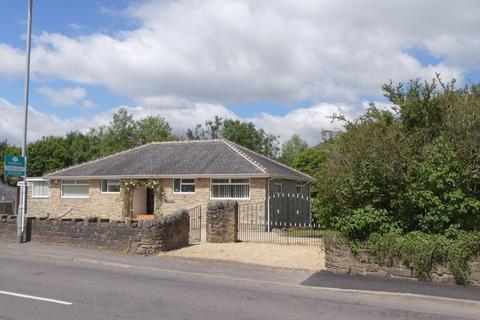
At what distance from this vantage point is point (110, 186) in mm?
30781

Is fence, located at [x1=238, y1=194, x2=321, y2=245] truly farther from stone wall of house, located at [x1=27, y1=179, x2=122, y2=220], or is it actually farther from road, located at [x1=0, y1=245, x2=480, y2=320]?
stone wall of house, located at [x1=27, y1=179, x2=122, y2=220]

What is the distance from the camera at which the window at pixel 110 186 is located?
30.5 metres

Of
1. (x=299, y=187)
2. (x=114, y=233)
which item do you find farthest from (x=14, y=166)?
(x=299, y=187)

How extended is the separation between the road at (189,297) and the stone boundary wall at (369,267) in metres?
0.82

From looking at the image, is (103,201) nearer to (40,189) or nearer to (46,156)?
(40,189)

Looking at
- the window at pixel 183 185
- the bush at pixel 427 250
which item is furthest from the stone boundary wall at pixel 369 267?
the window at pixel 183 185

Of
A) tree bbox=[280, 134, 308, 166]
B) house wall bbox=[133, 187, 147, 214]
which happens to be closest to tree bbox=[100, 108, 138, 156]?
tree bbox=[280, 134, 308, 166]

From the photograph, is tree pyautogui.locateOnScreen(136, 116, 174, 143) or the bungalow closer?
the bungalow

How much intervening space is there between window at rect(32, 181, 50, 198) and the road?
2080 cm

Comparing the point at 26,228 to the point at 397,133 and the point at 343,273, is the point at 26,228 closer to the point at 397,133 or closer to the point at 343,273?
the point at 343,273

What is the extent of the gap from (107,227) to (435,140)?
10.1 meters

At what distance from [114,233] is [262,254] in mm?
4740

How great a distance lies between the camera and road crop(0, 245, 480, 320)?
8609 mm

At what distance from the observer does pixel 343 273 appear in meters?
12.9
